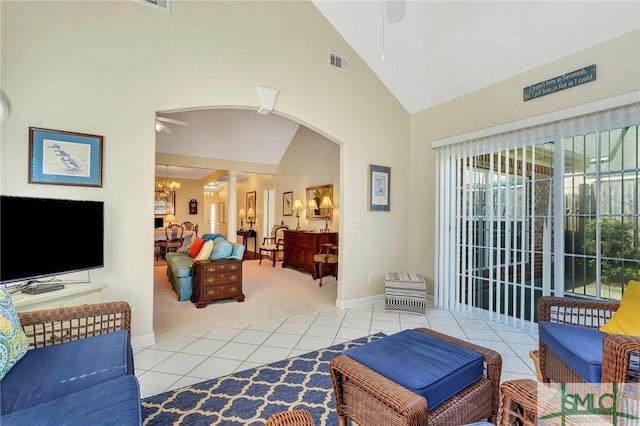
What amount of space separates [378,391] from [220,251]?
3.41m

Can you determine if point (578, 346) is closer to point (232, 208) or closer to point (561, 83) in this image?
point (561, 83)

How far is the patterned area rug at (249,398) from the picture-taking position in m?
1.75

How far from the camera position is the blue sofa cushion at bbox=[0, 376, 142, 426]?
1.04 metres

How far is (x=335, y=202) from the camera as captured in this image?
6.36m

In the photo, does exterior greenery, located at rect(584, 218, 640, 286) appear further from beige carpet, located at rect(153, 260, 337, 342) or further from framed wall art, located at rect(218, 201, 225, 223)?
framed wall art, located at rect(218, 201, 225, 223)

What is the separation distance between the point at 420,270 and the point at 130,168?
384 cm

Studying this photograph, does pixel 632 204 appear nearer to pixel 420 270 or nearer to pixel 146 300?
pixel 420 270

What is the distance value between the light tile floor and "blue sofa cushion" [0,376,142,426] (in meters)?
0.99

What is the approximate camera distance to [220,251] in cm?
425

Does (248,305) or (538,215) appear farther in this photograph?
(248,305)

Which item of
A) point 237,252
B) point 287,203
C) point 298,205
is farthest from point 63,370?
point 287,203

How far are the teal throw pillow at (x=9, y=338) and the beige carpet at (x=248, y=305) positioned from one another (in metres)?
1.62

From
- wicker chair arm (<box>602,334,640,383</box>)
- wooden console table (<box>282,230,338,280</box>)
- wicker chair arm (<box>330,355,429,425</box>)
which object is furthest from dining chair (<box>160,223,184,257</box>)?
wicker chair arm (<box>602,334,640,383</box>)

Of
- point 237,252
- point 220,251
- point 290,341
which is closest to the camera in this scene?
point 290,341
